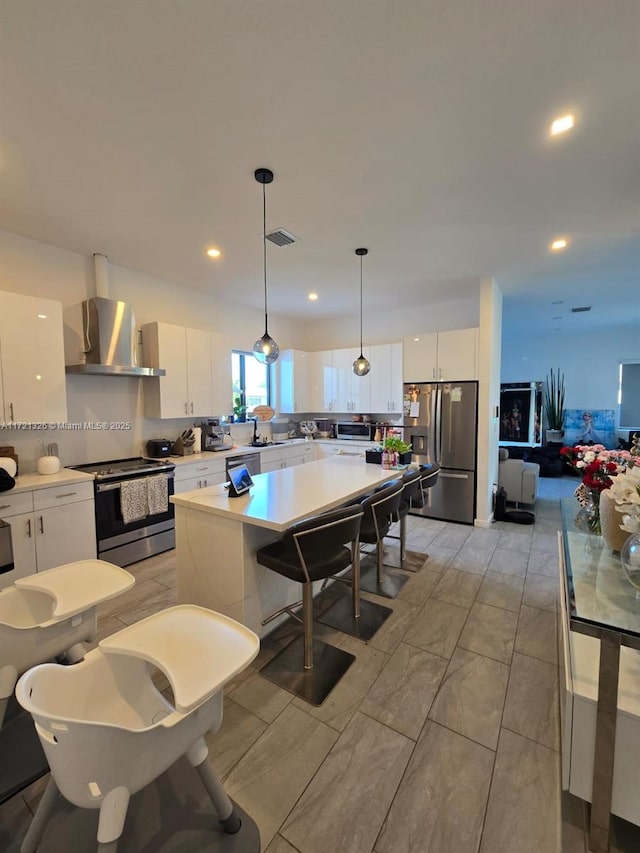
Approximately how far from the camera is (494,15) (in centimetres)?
137

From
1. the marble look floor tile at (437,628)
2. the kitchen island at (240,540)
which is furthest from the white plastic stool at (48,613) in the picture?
the marble look floor tile at (437,628)

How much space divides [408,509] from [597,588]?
176cm

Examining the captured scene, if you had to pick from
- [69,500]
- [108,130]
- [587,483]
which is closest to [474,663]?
[587,483]

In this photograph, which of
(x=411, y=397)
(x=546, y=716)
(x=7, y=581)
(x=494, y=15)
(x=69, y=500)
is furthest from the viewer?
(x=411, y=397)

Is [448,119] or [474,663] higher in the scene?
[448,119]

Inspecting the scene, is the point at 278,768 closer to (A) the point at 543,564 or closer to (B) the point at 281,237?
(A) the point at 543,564

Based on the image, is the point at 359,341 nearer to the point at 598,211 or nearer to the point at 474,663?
the point at 598,211

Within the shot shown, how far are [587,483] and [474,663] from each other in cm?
126

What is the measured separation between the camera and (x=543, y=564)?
340cm

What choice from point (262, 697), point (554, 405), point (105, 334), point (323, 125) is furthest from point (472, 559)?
point (554, 405)

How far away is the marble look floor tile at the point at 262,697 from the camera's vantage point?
1.82m

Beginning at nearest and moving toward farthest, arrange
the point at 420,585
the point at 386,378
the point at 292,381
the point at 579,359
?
the point at 420,585
the point at 386,378
the point at 292,381
the point at 579,359

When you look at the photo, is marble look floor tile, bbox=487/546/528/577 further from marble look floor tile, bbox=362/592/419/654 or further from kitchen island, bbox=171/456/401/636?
kitchen island, bbox=171/456/401/636

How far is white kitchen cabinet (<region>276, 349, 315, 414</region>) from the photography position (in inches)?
231
